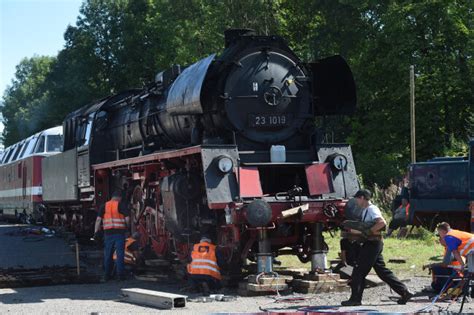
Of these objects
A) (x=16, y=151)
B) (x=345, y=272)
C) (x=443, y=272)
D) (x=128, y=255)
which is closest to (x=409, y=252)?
(x=345, y=272)

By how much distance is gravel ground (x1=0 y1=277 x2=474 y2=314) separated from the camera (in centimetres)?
914

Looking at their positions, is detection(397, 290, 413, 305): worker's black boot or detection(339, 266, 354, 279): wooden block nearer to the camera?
detection(397, 290, 413, 305): worker's black boot

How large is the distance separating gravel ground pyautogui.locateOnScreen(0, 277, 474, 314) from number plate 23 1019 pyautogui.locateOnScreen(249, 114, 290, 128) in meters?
2.66

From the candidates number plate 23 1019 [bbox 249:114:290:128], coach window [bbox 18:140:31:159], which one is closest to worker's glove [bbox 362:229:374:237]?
number plate 23 1019 [bbox 249:114:290:128]

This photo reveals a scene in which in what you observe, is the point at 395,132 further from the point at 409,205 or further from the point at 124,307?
the point at 124,307

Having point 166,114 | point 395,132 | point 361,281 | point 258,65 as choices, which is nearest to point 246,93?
point 258,65

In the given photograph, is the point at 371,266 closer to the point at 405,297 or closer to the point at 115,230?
the point at 405,297

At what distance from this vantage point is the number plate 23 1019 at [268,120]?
11.7 m

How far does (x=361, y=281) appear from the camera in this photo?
30.8ft

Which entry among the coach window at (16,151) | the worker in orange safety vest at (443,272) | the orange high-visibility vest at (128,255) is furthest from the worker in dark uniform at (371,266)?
the coach window at (16,151)

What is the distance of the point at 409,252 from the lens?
14984 millimetres

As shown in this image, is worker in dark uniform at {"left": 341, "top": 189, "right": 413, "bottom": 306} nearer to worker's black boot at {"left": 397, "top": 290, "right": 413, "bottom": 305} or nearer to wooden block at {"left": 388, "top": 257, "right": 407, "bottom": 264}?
worker's black boot at {"left": 397, "top": 290, "right": 413, "bottom": 305}

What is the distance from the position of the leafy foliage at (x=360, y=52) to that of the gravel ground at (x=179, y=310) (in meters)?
18.6

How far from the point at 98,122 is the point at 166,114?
4.26 metres
